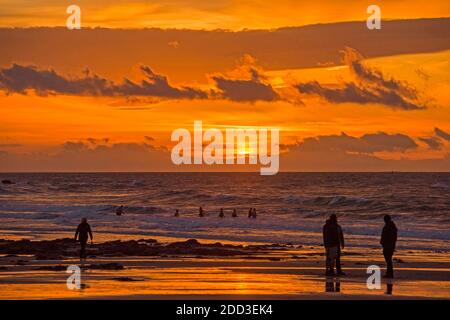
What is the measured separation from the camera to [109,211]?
281ft

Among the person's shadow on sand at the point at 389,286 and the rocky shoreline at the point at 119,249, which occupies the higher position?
the rocky shoreline at the point at 119,249

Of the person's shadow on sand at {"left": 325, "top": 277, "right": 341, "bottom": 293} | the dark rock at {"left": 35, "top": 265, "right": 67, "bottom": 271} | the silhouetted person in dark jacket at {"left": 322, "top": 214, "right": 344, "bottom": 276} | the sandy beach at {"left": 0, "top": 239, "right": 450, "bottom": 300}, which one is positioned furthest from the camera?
the dark rock at {"left": 35, "top": 265, "right": 67, "bottom": 271}

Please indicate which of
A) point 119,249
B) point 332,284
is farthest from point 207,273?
point 119,249

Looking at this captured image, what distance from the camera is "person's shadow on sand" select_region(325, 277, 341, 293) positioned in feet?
75.2

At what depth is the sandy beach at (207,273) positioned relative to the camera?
21766 millimetres

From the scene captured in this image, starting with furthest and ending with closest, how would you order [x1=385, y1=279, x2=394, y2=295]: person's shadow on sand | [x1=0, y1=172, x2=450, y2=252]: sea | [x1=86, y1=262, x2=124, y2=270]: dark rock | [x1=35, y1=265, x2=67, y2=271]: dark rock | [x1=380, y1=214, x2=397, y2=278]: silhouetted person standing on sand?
[x1=0, y1=172, x2=450, y2=252]: sea, [x1=86, y1=262, x2=124, y2=270]: dark rock, [x1=35, y1=265, x2=67, y2=271]: dark rock, [x1=380, y1=214, x2=397, y2=278]: silhouetted person standing on sand, [x1=385, y1=279, x2=394, y2=295]: person's shadow on sand

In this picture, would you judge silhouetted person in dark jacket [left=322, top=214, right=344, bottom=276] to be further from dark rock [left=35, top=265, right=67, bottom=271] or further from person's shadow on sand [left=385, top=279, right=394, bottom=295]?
dark rock [left=35, top=265, right=67, bottom=271]

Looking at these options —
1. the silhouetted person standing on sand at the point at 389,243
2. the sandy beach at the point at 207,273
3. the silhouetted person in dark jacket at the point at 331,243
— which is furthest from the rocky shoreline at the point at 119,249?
the silhouetted person standing on sand at the point at 389,243

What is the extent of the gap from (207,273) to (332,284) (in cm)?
443

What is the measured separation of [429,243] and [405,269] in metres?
15.6

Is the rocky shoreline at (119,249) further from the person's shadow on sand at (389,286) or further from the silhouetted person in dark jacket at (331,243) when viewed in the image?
the person's shadow on sand at (389,286)

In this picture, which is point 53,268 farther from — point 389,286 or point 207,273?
point 389,286

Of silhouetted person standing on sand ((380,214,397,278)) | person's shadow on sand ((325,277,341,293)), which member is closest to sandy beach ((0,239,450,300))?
person's shadow on sand ((325,277,341,293))
